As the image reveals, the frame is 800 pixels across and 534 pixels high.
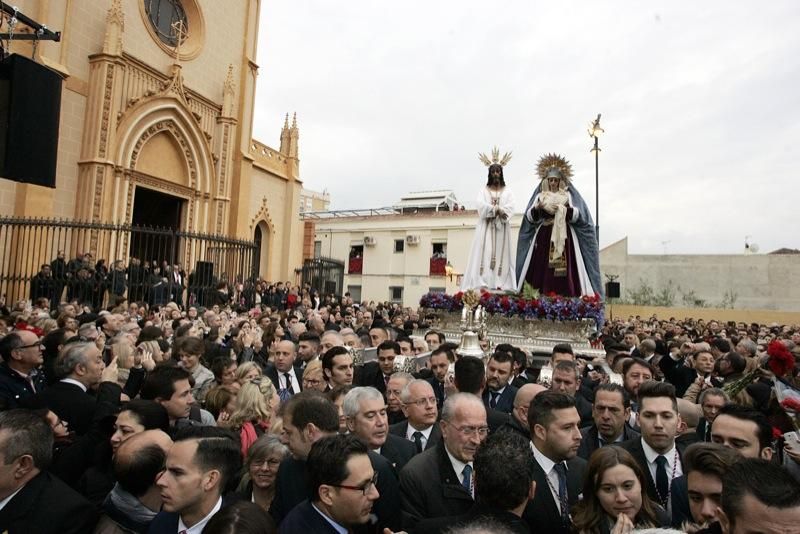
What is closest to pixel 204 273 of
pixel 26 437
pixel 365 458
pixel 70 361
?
pixel 70 361

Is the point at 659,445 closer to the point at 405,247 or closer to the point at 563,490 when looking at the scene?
the point at 563,490

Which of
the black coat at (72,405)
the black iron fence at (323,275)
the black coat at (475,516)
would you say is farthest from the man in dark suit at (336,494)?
the black iron fence at (323,275)

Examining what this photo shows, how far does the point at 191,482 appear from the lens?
104 inches

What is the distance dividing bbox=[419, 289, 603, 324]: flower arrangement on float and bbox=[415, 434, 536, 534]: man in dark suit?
878 cm

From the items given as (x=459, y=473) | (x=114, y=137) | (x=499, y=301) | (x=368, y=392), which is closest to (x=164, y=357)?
(x=368, y=392)

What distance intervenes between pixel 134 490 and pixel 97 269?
471 inches

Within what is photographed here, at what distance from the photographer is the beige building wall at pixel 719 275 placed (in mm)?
35031

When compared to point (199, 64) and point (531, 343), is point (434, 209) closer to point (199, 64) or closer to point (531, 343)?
point (199, 64)

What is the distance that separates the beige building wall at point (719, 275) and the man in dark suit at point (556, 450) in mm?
34284

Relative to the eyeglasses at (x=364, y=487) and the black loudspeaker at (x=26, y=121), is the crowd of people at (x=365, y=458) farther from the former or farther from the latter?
the black loudspeaker at (x=26, y=121)

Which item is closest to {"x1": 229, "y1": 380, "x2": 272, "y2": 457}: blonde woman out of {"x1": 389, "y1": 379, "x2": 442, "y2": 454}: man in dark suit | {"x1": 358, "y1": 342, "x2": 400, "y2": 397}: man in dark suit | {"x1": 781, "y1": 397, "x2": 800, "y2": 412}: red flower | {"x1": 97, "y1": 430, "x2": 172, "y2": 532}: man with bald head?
{"x1": 389, "y1": 379, "x2": 442, "y2": 454}: man in dark suit

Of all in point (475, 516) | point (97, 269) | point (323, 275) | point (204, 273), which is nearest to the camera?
point (475, 516)

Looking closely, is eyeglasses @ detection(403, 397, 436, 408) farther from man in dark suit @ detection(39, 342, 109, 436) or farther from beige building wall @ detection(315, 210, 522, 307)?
beige building wall @ detection(315, 210, 522, 307)

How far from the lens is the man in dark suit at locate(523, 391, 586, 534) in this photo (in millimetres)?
3213
